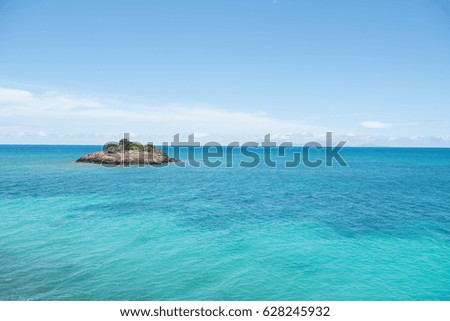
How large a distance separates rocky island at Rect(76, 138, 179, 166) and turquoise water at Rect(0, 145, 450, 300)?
Result: 41.4 meters

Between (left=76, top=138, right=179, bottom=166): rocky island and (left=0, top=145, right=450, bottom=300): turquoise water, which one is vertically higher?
(left=76, top=138, right=179, bottom=166): rocky island

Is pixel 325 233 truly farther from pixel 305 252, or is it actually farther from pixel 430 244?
pixel 430 244

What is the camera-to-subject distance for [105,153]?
83.3m

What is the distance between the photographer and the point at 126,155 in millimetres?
82938

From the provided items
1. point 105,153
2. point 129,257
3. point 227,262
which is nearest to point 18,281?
point 129,257

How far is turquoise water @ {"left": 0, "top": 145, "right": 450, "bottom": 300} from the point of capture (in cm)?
1603

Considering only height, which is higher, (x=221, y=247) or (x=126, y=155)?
(x=126, y=155)

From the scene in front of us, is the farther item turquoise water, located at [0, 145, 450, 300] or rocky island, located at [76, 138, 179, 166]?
rocky island, located at [76, 138, 179, 166]

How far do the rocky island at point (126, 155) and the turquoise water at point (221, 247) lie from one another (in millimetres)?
41360

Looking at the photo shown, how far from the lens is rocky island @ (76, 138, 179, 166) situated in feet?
268

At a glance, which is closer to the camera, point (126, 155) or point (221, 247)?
point (221, 247)

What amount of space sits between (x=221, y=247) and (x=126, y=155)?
66.8 m

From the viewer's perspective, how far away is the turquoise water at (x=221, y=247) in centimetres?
1603
